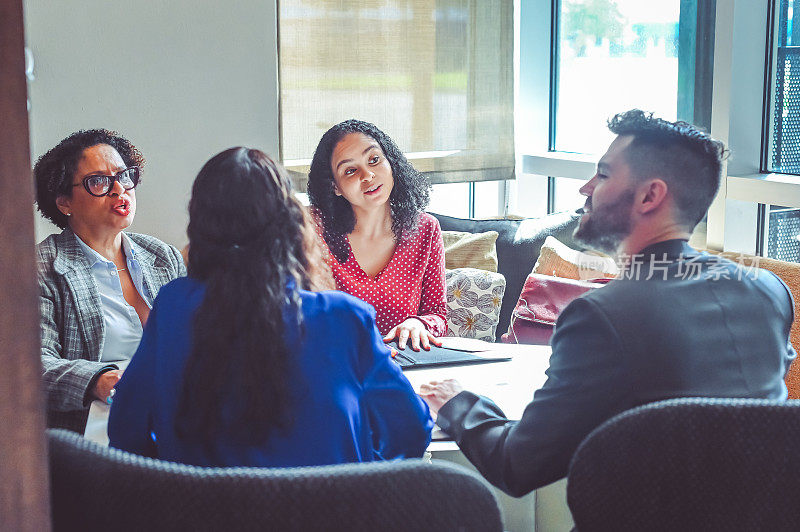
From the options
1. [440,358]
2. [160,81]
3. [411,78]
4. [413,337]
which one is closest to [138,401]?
[440,358]

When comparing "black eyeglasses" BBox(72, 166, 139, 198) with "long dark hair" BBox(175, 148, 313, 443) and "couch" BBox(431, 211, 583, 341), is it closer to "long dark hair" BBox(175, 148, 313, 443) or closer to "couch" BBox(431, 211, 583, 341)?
"long dark hair" BBox(175, 148, 313, 443)

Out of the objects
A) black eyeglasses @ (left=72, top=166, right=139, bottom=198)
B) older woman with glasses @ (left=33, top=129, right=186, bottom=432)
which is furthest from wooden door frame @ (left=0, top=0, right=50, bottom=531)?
black eyeglasses @ (left=72, top=166, right=139, bottom=198)

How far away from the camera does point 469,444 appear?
1.50 m

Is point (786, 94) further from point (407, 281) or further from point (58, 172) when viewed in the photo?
point (58, 172)

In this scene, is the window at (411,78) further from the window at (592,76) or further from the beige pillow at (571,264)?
the beige pillow at (571,264)

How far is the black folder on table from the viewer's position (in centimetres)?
206

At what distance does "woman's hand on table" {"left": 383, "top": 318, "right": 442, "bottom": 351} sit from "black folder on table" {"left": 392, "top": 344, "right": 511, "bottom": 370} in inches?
2.2

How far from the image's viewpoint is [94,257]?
2.37 m

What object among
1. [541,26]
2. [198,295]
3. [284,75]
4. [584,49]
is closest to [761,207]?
[584,49]

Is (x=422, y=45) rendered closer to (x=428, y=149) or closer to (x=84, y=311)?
(x=428, y=149)

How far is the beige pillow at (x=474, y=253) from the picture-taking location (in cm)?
348

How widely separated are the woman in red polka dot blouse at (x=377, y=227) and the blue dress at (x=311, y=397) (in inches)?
47.8

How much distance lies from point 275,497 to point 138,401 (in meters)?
0.72

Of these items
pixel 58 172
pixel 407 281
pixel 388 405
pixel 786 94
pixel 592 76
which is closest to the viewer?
pixel 388 405
